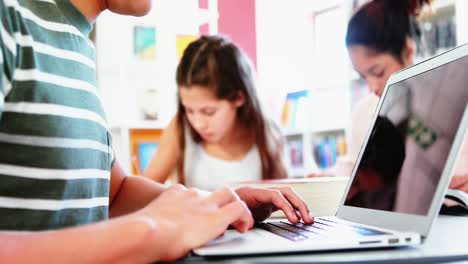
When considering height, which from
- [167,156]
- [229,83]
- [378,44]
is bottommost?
[167,156]

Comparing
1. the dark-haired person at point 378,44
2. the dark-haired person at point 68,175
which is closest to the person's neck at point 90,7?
the dark-haired person at point 68,175

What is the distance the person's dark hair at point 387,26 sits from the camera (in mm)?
2454

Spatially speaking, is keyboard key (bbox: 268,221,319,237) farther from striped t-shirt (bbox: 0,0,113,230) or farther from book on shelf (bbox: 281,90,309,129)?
book on shelf (bbox: 281,90,309,129)

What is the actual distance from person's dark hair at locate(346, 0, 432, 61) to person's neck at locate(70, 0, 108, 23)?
6.00 ft

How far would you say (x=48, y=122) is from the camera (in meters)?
0.61

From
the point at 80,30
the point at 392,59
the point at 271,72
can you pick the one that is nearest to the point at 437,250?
the point at 80,30

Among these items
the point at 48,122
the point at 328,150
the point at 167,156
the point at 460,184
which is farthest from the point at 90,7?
the point at 328,150

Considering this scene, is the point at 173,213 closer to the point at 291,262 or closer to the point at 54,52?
the point at 291,262

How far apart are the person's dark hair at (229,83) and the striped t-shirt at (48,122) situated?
44.5 inches

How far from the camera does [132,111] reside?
3.18 meters

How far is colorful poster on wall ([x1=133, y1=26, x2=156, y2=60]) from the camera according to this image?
10.4 feet

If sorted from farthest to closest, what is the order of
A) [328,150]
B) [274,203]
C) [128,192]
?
[328,150], [128,192], [274,203]

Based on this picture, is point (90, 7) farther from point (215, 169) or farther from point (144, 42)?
point (144, 42)

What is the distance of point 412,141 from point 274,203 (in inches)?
8.9
